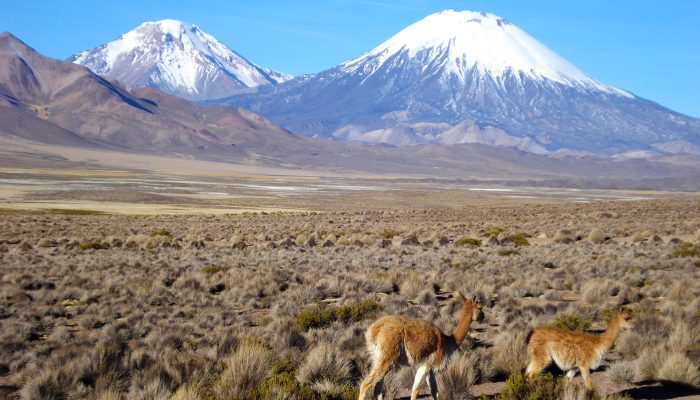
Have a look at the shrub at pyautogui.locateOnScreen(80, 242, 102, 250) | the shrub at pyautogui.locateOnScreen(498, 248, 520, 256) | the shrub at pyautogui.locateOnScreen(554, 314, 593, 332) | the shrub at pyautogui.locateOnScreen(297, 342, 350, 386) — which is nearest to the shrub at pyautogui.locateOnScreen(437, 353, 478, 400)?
the shrub at pyautogui.locateOnScreen(297, 342, 350, 386)

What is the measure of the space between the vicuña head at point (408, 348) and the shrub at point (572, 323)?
13.6ft

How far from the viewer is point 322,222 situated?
40.2 metres

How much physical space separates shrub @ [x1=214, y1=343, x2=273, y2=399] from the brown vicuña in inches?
121

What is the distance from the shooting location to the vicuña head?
20.3 ft

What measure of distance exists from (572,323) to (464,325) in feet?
14.1

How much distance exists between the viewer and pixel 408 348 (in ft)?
20.5

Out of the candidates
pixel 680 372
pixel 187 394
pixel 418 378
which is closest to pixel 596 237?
pixel 680 372

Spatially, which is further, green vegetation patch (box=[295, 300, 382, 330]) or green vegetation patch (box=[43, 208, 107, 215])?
green vegetation patch (box=[43, 208, 107, 215])

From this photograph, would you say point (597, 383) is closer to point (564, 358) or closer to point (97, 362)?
point (564, 358)

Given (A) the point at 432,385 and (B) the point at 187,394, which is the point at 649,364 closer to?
(A) the point at 432,385

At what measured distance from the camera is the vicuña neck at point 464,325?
656 cm

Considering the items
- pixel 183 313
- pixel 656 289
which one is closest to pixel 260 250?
pixel 183 313

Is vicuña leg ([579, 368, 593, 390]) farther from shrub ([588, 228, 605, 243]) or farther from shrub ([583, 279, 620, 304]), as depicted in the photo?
shrub ([588, 228, 605, 243])

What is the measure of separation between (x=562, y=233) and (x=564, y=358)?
845 inches
